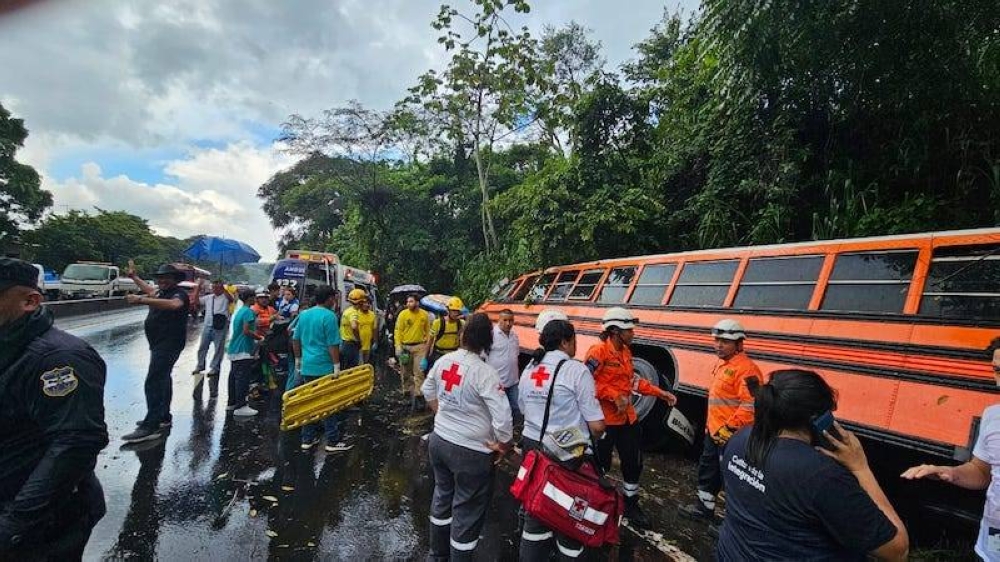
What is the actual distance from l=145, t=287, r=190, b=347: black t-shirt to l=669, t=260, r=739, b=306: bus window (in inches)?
217

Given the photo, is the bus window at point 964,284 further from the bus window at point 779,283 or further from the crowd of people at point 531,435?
the bus window at point 779,283

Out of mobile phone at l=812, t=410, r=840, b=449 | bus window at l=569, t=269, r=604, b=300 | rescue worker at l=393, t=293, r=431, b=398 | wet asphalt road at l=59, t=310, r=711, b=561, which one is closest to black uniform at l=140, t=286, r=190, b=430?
wet asphalt road at l=59, t=310, r=711, b=561

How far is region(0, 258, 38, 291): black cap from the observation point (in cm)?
185

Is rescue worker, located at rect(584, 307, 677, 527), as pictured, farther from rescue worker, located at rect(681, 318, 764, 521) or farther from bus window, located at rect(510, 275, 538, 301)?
bus window, located at rect(510, 275, 538, 301)

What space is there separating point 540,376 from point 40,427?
225 cm

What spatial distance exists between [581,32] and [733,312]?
1518cm

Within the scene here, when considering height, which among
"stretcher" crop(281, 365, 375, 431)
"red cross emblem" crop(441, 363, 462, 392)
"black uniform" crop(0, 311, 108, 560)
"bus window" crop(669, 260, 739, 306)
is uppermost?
"bus window" crop(669, 260, 739, 306)

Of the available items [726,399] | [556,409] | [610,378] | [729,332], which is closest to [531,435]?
[556,409]

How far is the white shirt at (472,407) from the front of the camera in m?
2.91

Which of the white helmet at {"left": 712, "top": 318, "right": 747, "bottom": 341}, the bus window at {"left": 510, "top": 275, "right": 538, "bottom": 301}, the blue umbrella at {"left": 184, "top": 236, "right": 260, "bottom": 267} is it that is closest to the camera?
the white helmet at {"left": 712, "top": 318, "right": 747, "bottom": 341}

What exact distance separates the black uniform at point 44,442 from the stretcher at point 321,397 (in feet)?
10.2

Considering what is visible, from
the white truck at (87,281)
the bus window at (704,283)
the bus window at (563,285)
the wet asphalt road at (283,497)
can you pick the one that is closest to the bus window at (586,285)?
the bus window at (563,285)

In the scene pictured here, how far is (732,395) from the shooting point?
12.3 ft

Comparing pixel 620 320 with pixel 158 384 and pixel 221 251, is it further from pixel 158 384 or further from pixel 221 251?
pixel 221 251
